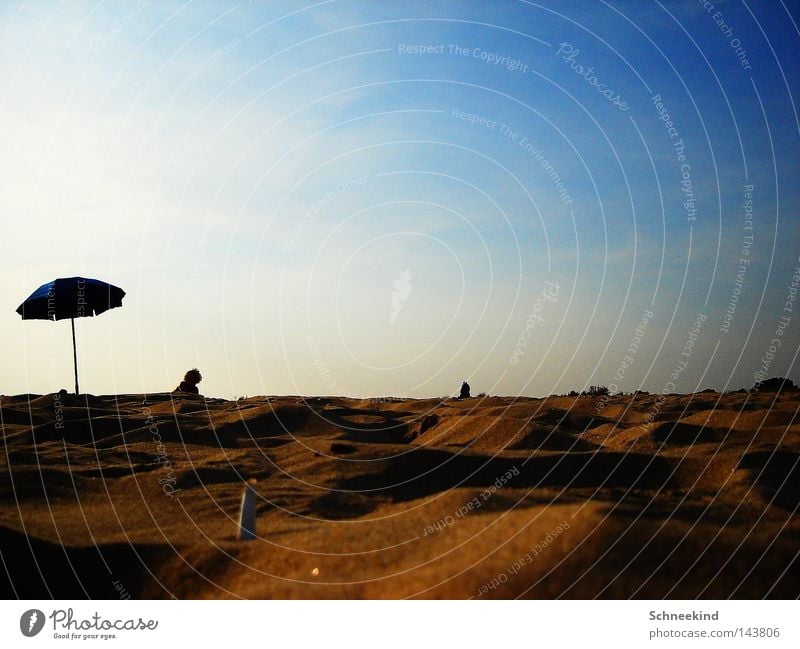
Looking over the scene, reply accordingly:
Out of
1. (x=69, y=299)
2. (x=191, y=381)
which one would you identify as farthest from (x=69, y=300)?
(x=191, y=381)

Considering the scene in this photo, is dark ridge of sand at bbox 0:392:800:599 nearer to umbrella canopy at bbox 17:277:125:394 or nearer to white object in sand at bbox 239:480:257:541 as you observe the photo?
white object in sand at bbox 239:480:257:541

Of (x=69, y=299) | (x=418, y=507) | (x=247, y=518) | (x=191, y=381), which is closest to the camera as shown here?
(x=247, y=518)

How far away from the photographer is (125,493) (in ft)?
25.9

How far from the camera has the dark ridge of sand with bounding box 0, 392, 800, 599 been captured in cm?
472

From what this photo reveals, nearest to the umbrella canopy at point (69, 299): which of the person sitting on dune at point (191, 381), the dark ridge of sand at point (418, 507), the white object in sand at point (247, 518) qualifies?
the person sitting on dune at point (191, 381)

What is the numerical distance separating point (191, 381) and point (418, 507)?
46.9ft

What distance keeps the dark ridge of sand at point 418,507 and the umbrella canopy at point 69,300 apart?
206 inches

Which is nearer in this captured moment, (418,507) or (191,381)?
(418,507)

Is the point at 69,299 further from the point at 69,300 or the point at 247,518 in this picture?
the point at 247,518

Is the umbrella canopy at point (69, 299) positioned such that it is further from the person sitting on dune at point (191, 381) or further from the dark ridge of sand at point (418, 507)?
the dark ridge of sand at point (418, 507)

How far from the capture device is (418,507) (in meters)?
6.74

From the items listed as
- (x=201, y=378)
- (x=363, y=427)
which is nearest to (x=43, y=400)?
(x=201, y=378)

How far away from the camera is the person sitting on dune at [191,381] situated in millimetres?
19484
